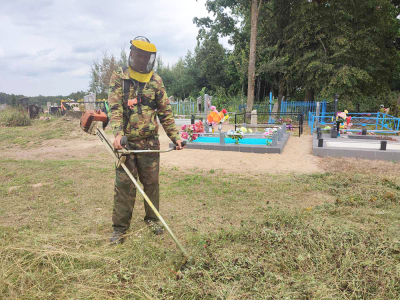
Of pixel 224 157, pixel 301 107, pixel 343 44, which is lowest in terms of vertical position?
pixel 224 157

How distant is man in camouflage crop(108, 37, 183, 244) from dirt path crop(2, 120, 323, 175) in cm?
338

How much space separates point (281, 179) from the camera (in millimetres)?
5434

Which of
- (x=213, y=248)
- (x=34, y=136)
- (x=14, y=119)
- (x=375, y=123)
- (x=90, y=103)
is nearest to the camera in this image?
(x=213, y=248)

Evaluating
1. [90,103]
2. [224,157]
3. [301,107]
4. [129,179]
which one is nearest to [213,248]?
[129,179]

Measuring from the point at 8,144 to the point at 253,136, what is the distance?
874 centimetres

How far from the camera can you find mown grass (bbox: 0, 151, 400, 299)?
1856mm

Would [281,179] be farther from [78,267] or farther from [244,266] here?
[78,267]

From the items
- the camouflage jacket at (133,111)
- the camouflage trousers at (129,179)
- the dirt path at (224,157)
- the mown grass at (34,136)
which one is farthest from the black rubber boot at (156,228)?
the mown grass at (34,136)

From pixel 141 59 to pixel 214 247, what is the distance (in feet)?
6.40

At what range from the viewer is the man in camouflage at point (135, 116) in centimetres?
286

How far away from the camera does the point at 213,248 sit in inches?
97.6

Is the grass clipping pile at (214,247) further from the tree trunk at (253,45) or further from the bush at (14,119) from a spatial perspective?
the bush at (14,119)

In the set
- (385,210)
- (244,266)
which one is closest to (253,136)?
(385,210)

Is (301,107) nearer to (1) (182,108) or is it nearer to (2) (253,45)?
(2) (253,45)
